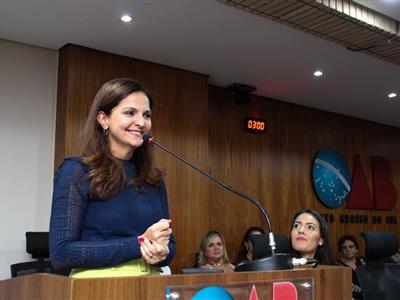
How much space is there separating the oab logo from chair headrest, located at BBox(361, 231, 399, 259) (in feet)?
10.6

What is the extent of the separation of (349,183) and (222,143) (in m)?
2.27

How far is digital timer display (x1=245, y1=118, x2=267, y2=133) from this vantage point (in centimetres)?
630

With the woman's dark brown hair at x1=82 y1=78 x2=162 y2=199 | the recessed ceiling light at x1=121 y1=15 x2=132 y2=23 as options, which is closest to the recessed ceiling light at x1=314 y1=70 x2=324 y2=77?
the recessed ceiling light at x1=121 y1=15 x2=132 y2=23

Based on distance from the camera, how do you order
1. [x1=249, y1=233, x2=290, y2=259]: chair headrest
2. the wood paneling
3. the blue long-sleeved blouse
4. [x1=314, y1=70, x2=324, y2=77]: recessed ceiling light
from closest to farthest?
1. the blue long-sleeved blouse
2. [x1=249, y1=233, x2=290, y2=259]: chair headrest
3. the wood paneling
4. [x1=314, y1=70, x2=324, y2=77]: recessed ceiling light

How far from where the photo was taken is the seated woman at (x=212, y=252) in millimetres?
5113

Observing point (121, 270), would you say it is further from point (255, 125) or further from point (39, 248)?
point (255, 125)

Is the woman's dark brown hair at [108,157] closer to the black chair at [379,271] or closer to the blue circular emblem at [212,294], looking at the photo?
the blue circular emblem at [212,294]

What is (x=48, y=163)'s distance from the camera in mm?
4668

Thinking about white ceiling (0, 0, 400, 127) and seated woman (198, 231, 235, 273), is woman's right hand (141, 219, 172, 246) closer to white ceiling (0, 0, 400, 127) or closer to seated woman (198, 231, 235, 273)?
white ceiling (0, 0, 400, 127)

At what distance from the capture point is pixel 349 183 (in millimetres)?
7352

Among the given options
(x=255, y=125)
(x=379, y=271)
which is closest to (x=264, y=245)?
(x=379, y=271)

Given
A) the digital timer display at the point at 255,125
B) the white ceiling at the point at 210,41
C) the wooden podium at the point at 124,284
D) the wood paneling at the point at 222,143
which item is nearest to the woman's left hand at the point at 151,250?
the wooden podium at the point at 124,284

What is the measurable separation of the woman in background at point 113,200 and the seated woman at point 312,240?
1.65 meters

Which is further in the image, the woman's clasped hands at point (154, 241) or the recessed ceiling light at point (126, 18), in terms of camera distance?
the recessed ceiling light at point (126, 18)
